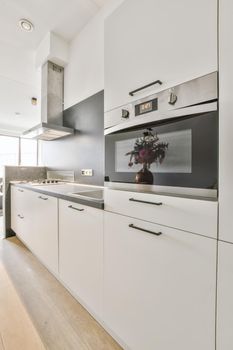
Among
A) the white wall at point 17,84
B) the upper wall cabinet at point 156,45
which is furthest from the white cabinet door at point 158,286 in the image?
the white wall at point 17,84

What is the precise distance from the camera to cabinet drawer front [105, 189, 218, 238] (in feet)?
2.16

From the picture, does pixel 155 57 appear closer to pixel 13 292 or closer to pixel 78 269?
pixel 78 269

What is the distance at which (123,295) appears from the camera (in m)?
0.97

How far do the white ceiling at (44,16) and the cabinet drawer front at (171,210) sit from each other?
210 cm

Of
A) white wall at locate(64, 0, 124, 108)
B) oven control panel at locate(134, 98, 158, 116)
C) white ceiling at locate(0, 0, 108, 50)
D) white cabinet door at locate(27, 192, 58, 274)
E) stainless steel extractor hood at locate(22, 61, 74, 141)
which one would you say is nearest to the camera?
oven control panel at locate(134, 98, 158, 116)

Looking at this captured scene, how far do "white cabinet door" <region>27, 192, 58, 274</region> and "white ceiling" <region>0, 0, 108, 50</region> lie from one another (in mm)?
1939

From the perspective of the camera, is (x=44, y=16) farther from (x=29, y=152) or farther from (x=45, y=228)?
(x=29, y=152)

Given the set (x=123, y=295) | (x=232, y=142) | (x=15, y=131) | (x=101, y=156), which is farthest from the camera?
(x=15, y=131)

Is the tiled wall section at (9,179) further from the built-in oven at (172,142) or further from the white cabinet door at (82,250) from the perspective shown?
the built-in oven at (172,142)

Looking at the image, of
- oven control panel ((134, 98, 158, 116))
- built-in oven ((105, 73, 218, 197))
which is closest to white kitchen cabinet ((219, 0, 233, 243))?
built-in oven ((105, 73, 218, 197))

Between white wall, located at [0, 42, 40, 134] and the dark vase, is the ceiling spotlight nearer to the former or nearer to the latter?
white wall, located at [0, 42, 40, 134]

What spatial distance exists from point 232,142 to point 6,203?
3.14 meters

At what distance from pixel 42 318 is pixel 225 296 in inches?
49.9

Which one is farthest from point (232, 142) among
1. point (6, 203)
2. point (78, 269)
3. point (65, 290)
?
point (6, 203)
